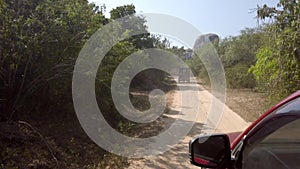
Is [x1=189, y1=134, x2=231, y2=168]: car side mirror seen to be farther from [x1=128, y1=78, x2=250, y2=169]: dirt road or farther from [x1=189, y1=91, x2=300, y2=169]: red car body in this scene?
[x1=128, y1=78, x2=250, y2=169]: dirt road

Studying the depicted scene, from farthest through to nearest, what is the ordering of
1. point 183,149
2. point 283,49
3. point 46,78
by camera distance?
1. point 283,49
2. point 46,78
3. point 183,149

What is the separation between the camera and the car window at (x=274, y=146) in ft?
5.10

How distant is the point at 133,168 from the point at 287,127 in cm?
379

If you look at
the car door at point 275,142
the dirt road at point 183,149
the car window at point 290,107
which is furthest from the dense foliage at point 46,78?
the car window at point 290,107

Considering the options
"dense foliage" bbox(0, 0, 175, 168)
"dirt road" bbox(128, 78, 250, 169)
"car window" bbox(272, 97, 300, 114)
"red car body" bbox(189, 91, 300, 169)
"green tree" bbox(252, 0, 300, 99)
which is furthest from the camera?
"green tree" bbox(252, 0, 300, 99)

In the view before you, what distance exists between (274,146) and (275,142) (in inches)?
1.0

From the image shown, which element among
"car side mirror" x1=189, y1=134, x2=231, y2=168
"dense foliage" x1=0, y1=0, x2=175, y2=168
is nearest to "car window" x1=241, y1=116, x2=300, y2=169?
"car side mirror" x1=189, y1=134, x2=231, y2=168

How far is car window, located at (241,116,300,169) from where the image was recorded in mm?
1554

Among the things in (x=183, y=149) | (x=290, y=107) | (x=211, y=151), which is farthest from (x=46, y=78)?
(x=290, y=107)

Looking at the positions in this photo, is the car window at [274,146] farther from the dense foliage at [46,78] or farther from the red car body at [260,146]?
the dense foliage at [46,78]

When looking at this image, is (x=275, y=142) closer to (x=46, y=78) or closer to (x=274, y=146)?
(x=274, y=146)

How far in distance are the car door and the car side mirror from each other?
0.09m

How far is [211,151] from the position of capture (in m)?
1.72

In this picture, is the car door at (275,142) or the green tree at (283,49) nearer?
Answer: the car door at (275,142)
